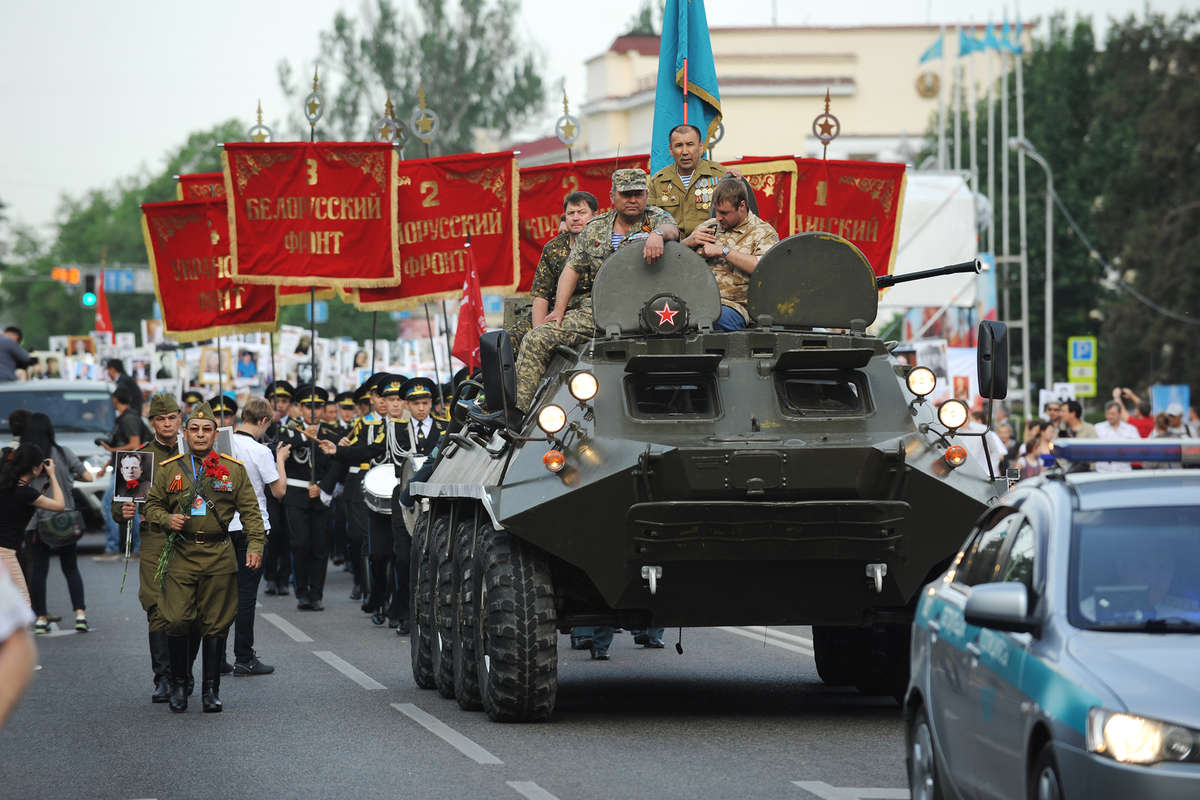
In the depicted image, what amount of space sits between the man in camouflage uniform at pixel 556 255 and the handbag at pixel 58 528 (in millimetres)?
5657

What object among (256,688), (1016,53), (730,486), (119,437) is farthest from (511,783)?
(1016,53)

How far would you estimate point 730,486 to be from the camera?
11.6m

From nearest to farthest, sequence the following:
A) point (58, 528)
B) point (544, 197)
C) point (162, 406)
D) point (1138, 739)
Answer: point (1138, 739), point (162, 406), point (58, 528), point (544, 197)

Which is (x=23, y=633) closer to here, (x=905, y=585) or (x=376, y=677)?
(x=905, y=585)

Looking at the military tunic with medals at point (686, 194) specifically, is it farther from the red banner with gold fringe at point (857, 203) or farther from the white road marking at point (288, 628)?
the red banner with gold fringe at point (857, 203)

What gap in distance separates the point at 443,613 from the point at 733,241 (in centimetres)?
287

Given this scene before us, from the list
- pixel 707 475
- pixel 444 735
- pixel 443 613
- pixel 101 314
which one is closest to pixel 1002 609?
pixel 707 475

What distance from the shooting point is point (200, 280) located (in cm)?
2492

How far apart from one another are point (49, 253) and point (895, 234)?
437 ft

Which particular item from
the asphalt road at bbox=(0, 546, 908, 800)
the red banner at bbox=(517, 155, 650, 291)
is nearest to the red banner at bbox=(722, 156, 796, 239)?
the red banner at bbox=(517, 155, 650, 291)

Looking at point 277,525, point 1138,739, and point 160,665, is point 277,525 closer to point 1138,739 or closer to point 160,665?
point 160,665

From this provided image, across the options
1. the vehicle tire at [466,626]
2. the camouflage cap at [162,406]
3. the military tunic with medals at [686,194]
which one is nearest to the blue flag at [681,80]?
the military tunic with medals at [686,194]

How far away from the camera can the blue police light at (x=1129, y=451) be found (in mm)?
7066

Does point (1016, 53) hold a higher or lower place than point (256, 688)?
higher
